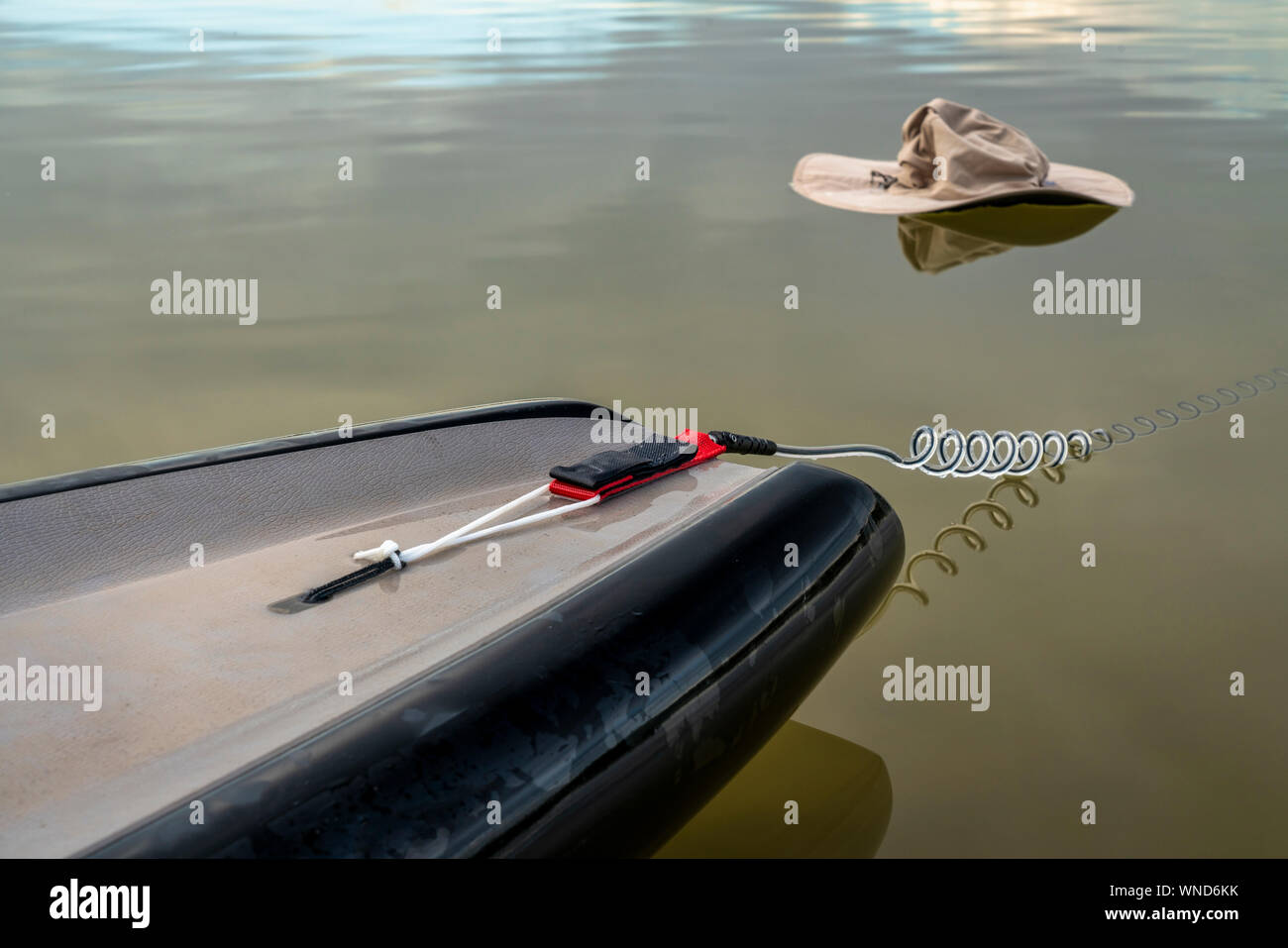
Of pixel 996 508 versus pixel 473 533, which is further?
pixel 996 508

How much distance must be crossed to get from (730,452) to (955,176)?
2558mm

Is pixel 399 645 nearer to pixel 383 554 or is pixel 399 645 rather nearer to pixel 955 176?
pixel 383 554

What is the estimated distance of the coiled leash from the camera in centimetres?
156

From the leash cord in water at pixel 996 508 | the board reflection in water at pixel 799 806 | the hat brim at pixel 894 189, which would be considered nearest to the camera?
the board reflection in water at pixel 799 806

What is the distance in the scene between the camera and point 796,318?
3279mm

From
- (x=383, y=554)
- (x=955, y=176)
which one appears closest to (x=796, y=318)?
(x=955, y=176)

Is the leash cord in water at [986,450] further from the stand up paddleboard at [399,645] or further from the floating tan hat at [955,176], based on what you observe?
the floating tan hat at [955,176]

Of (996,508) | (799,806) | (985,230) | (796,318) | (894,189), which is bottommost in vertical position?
(799,806)

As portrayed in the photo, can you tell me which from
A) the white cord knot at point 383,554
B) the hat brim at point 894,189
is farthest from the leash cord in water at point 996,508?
the hat brim at point 894,189

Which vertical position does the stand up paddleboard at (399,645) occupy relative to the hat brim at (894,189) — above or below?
below

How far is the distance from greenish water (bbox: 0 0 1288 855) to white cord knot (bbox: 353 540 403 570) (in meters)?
0.67

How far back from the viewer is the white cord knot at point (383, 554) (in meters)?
1.54

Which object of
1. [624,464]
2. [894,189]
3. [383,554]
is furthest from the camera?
[894,189]
